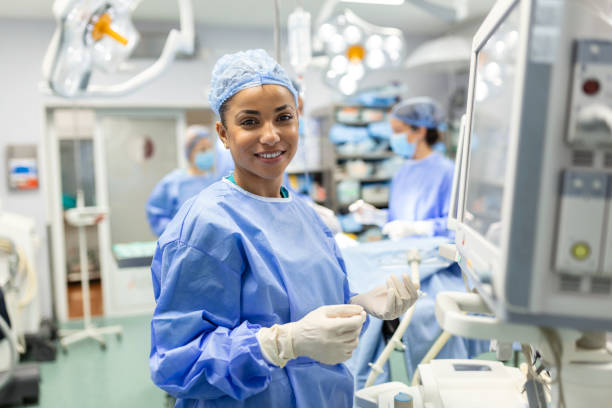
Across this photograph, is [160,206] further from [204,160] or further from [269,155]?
[269,155]

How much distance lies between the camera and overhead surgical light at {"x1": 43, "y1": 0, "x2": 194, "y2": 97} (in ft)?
5.43

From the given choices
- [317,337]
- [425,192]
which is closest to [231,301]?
[317,337]

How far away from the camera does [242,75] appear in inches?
42.3

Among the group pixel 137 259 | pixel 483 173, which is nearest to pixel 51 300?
pixel 137 259

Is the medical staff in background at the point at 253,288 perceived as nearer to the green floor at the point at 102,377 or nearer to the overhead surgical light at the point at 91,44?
the overhead surgical light at the point at 91,44

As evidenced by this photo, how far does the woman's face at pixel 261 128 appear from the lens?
1070 mm

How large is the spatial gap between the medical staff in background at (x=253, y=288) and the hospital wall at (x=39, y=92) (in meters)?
3.62

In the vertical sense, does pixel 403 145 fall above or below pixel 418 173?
above

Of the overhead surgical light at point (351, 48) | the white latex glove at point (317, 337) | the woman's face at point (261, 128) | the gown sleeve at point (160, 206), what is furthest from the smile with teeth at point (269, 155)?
the gown sleeve at point (160, 206)

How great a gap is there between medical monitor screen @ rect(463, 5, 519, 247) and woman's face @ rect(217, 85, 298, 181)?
0.41 m

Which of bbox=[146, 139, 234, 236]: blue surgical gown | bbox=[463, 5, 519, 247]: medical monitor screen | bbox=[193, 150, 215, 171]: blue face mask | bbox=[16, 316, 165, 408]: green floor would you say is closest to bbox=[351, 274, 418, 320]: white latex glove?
bbox=[463, 5, 519, 247]: medical monitor screen

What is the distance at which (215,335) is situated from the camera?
953 mm

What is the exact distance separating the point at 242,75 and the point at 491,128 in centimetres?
56

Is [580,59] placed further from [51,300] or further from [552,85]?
[51,300]
